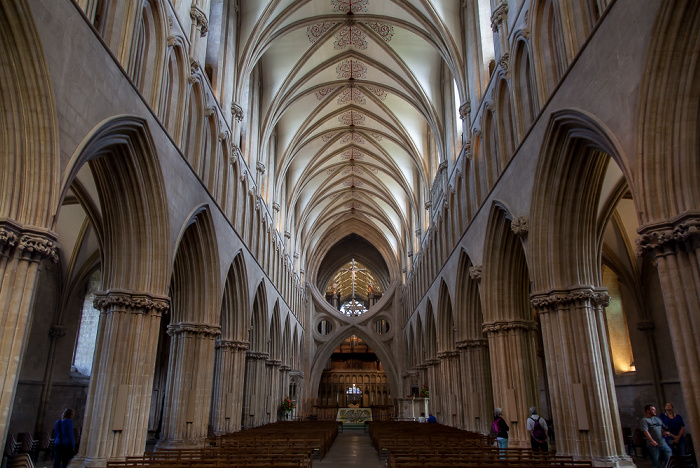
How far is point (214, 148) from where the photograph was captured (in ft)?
51.1

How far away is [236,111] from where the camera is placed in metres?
17.7

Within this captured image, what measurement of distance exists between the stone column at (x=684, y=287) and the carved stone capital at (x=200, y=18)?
1198 centimetres

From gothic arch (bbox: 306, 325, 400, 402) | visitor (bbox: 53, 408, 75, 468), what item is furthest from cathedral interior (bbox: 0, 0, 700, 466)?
gothic arch (bbox: 306, 325, 400, 402)

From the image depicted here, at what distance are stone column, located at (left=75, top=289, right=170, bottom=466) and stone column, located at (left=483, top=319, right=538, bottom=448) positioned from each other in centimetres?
877

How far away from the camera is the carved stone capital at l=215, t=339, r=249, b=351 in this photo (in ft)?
60.1

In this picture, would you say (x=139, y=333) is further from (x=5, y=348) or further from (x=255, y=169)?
(x=255, y=169)

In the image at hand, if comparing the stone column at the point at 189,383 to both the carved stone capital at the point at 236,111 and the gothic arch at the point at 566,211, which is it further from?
the gothic arch at the point at 566,211

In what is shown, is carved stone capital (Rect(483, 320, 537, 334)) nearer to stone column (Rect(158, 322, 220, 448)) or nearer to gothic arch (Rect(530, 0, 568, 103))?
gothic arch (Rect(530, 0, 568, 103))

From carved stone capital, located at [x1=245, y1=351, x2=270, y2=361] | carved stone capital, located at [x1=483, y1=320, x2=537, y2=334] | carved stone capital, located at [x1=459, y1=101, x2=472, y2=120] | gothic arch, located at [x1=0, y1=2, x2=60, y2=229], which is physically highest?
carved stone capital, located at [x1=459, y1=101, x2=472, y2=120]

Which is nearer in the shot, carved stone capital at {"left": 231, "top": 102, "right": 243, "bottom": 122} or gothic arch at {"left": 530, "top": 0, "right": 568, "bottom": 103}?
gothic arch at {"left": 530, "top": 0, "right": 568, "bottom": 103}

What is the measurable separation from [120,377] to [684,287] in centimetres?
958

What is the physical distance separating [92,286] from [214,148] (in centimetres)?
856

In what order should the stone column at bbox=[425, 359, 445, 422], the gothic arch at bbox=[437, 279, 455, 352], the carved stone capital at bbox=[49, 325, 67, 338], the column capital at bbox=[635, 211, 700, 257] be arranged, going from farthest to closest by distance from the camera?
the stone column at bbox=[425, 359, 445, 422] → the gothic arch at bbox=[437, 279, 455, 352] → the carved stone capital at bbox=[49, 325, 67, 338] → the column capital at bbox=[635, 211, 700, 257]

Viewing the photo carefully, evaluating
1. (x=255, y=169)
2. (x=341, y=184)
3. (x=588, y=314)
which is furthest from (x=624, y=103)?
(x=341, y=184)
